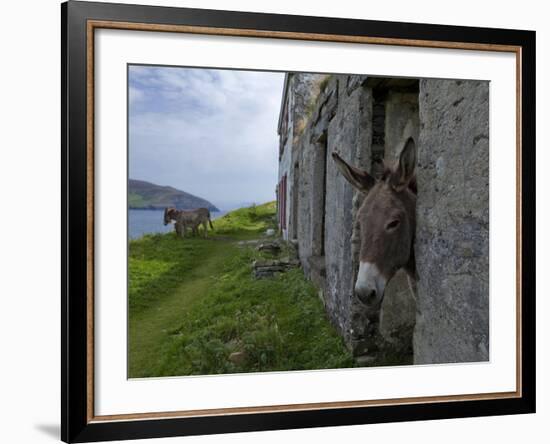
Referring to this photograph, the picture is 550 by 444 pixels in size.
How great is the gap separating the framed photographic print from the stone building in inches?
0.5

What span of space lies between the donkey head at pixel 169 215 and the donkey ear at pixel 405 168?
1234 mm

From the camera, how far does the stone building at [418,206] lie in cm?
222

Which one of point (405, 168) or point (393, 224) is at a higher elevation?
point (405, 168)

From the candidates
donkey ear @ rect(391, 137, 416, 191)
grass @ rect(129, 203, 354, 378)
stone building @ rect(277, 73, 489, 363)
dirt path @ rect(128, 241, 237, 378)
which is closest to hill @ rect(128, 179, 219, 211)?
grass @ rect(129, 203, 354, 378)

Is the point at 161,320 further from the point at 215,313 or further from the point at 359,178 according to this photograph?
the point at 359,178

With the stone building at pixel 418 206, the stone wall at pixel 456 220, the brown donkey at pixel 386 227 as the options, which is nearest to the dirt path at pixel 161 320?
the stone building at pixel 418 206

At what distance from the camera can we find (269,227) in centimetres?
251

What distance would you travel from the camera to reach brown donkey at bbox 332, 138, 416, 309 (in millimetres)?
2451

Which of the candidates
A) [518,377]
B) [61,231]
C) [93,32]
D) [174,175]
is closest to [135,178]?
[174,175]

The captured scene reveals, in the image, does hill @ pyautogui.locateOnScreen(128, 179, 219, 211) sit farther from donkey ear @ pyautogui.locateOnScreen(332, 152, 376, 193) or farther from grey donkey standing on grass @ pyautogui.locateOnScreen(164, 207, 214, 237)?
donkey ear @ pyautogui.locateOnScreen(332, 152, 376, 193)

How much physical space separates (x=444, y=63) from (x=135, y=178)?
1.61m

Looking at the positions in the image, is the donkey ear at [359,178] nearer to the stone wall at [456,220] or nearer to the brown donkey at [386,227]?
the brown donkey at [386,227]

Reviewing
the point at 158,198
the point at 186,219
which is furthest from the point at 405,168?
the point at 158,198

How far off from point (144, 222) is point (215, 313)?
58cm
